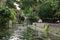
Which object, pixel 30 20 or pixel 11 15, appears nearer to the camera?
pixel 11 15

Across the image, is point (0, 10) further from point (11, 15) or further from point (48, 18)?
point (48, 18)


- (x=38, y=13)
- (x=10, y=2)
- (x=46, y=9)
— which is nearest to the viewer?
(x=46, y=9)

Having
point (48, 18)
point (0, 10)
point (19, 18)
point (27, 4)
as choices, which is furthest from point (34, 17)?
point (19, 18)

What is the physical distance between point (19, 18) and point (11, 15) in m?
39.0

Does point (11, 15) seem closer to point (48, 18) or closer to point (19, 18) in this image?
point (48, 18)

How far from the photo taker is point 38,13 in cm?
3528

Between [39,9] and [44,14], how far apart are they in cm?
115

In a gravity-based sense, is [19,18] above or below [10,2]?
below

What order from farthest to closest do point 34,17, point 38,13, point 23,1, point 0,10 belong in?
point 34,17 → point 38,13 → point 23,1 → point 0,10

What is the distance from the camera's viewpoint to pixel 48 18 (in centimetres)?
3469

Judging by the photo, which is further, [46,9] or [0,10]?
[46,9]

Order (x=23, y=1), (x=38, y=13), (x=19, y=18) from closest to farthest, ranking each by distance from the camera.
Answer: (x=23, y=1) → (x=38, y=13) → (x=19, y=18)

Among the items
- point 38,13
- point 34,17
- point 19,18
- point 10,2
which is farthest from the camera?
point 19,18

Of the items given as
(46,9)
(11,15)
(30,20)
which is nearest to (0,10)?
(11,15)
